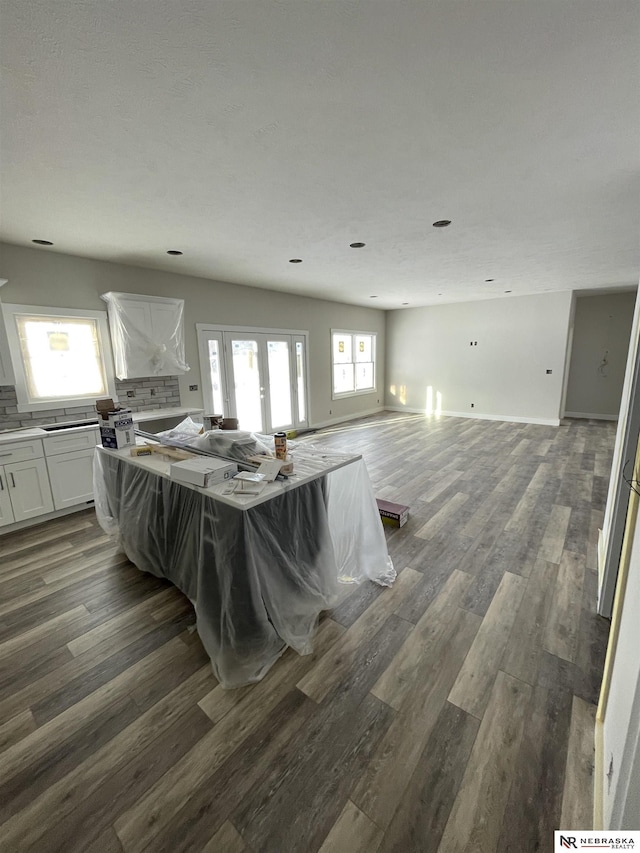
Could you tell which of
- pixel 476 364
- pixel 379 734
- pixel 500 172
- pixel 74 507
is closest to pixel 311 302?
pixel 476 364

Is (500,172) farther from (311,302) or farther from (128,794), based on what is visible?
(311,302)

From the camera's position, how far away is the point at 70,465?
3328mm

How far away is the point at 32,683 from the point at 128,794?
0.84m

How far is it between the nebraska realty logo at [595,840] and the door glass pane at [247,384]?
4.87 meters

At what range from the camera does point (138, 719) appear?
1.46 m

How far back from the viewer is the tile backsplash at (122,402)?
10.8 ft

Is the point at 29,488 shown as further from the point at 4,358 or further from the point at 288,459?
the point at 288,459

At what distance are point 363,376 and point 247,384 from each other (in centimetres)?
358

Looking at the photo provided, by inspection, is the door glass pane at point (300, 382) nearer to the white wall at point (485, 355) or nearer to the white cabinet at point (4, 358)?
the white wall at point (485, 355)

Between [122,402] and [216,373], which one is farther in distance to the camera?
[216,373]

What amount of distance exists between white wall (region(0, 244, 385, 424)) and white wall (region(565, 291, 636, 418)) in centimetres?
442

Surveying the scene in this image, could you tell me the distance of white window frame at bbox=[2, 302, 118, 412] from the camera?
3217 millimetres

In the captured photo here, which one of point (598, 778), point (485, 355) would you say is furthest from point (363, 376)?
point (598, 778)

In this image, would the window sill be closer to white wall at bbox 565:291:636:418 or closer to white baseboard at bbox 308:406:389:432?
white baseboard at bbox 308:406:389:432
